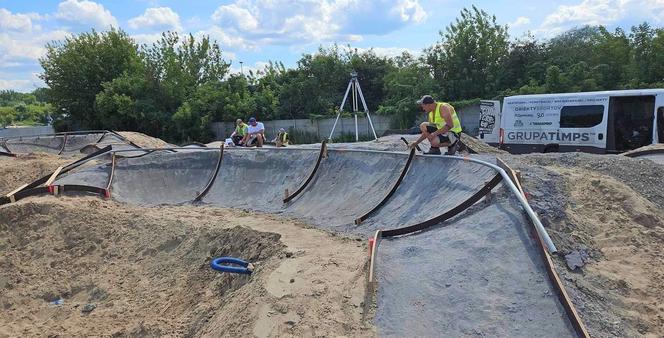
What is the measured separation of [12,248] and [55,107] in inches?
1337

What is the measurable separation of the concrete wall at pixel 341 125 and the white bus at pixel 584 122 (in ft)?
24.3

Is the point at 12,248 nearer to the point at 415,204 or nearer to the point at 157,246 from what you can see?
the point at 157,246

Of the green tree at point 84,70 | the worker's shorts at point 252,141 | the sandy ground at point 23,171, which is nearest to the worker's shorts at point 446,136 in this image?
the worker's shorts at point 252,141

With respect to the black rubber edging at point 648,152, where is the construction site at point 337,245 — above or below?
below

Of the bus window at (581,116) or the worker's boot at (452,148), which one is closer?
the worker's boot at (452,148)

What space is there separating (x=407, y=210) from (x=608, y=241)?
2.69 m

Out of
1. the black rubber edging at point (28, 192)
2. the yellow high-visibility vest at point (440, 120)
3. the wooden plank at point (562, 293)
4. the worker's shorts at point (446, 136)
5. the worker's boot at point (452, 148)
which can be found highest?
the yellow high-visibility vest at point (440, 120)

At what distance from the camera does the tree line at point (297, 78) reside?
25250mm

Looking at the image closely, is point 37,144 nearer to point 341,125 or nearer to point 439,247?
point 341,125

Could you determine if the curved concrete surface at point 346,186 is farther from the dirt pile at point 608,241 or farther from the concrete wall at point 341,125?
the concrete wall at point 341,125

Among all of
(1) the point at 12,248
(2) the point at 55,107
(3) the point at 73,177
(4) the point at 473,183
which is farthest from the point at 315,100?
(4) the point at 473,183

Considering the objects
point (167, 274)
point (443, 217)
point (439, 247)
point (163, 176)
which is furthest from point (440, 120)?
point (163, 176)

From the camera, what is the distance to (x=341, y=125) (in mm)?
27969

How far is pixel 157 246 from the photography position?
8148mm
